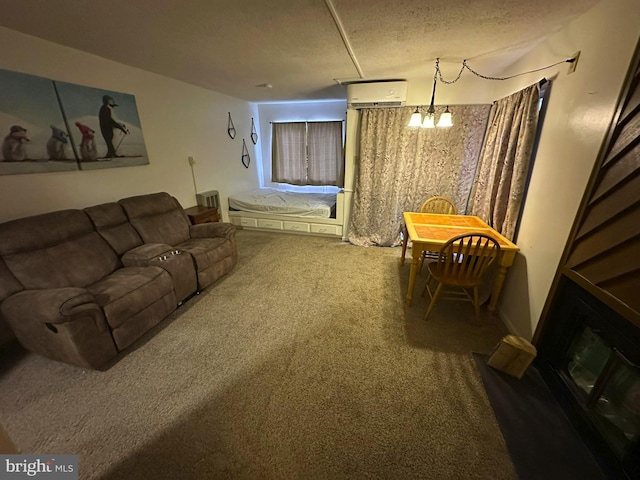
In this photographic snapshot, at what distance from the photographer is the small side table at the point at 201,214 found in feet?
10.9

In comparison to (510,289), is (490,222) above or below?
above

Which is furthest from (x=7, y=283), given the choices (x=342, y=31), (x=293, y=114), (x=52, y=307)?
(x=293, y=114)

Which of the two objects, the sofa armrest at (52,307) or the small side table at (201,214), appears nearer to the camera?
the sofa armrest at (52,307)

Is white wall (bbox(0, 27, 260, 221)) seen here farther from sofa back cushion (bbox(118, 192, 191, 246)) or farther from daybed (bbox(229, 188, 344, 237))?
daybed (bbox(229, 188, 344, 237))

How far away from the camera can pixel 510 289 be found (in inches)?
86.2

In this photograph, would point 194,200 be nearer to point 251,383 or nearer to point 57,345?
point 57,345

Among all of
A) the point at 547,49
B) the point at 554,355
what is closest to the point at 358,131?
the point at 547,49

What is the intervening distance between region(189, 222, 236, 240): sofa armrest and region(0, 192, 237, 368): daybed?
0.26 ft

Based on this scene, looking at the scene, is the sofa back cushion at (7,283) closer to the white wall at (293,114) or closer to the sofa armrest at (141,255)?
the sofa armrest at (141,255)

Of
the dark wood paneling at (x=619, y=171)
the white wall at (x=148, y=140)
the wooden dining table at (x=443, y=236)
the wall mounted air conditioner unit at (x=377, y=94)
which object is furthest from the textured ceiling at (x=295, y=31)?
the wooden dining table at (x=443, y=236)

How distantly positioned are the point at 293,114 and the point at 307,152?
2.65ft

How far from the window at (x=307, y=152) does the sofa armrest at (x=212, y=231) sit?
102 inches

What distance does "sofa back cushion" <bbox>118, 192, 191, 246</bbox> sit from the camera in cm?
265

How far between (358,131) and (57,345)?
375 cm
